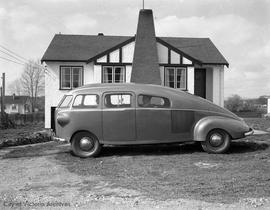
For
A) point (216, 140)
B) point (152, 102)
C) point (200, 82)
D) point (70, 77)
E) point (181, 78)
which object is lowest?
point (216, 140)

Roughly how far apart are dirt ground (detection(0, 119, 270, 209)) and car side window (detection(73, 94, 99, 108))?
4.86 feet

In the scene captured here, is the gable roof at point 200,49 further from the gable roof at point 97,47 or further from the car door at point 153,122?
the car door at point 153,122

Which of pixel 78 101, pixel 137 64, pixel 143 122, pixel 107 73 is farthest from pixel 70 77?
pixel 143 122

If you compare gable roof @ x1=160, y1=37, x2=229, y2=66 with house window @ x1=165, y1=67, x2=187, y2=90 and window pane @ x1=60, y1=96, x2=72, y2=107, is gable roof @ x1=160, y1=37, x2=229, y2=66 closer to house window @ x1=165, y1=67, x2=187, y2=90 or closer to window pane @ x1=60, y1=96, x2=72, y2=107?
house window @ x1=165, y1=67, x2=187, y2=90

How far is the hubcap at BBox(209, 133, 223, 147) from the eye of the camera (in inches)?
426

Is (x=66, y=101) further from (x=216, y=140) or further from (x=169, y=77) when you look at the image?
(x=169, y=77)

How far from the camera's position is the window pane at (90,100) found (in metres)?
11.0

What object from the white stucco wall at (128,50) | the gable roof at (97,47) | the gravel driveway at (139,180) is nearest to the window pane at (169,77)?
the gable roof at (97,47)

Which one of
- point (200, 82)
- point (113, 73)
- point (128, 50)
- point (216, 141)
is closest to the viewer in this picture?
point (216, 141)

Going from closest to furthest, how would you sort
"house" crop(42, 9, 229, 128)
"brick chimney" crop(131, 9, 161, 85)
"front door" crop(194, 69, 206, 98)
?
"brick chimney" crop(131, 9, 161, 85) → "house" crop(42, 9, 229, 128) → "front door" crop(194, 69, 206, 98)

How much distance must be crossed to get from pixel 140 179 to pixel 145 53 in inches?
577

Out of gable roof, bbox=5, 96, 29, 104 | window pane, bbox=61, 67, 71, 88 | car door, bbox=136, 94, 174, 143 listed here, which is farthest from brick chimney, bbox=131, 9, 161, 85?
gable roof, bbox=5, 96, 29, 104

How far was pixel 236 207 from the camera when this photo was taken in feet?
18.9

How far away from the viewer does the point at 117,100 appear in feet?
36.1
